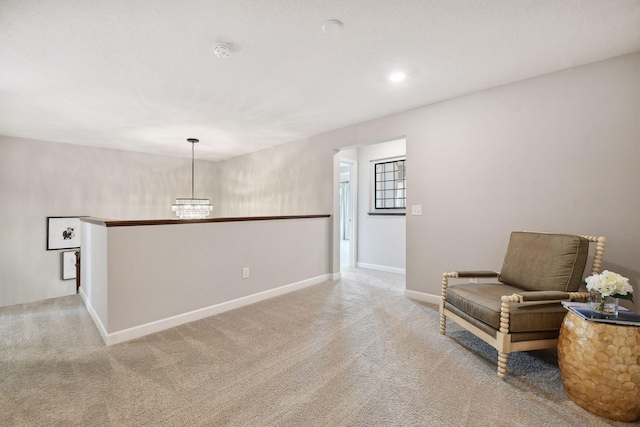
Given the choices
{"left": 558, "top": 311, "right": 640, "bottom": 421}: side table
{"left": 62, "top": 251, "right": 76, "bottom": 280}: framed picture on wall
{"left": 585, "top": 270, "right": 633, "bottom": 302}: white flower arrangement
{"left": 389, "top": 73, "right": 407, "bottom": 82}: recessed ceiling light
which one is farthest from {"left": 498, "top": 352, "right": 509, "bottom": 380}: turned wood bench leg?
{"left": 62, "top": 251, "right": 76, "bottom": 280}: framed picture on wall

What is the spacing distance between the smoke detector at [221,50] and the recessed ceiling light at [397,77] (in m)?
1.45

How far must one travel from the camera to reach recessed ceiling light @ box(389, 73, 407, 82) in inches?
101

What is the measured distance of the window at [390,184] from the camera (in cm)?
495

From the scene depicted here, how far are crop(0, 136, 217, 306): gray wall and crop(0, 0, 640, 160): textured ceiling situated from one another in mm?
1176

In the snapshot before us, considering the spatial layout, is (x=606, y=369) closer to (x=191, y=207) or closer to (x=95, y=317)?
(x=95, y=317)

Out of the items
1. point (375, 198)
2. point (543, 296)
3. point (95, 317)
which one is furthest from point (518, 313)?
point (95, 317)

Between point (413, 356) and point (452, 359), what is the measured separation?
10.9 inches

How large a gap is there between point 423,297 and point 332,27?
9.77 feet

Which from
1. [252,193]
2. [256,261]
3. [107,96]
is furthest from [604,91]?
[252,193]

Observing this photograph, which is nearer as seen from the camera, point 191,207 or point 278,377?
point 278,377

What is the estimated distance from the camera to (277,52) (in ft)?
7.27

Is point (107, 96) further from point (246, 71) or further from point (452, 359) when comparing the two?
point (452, 359)

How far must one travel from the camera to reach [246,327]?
2641mm

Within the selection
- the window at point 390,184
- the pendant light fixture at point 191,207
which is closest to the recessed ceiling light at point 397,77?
the window at point 390,184
